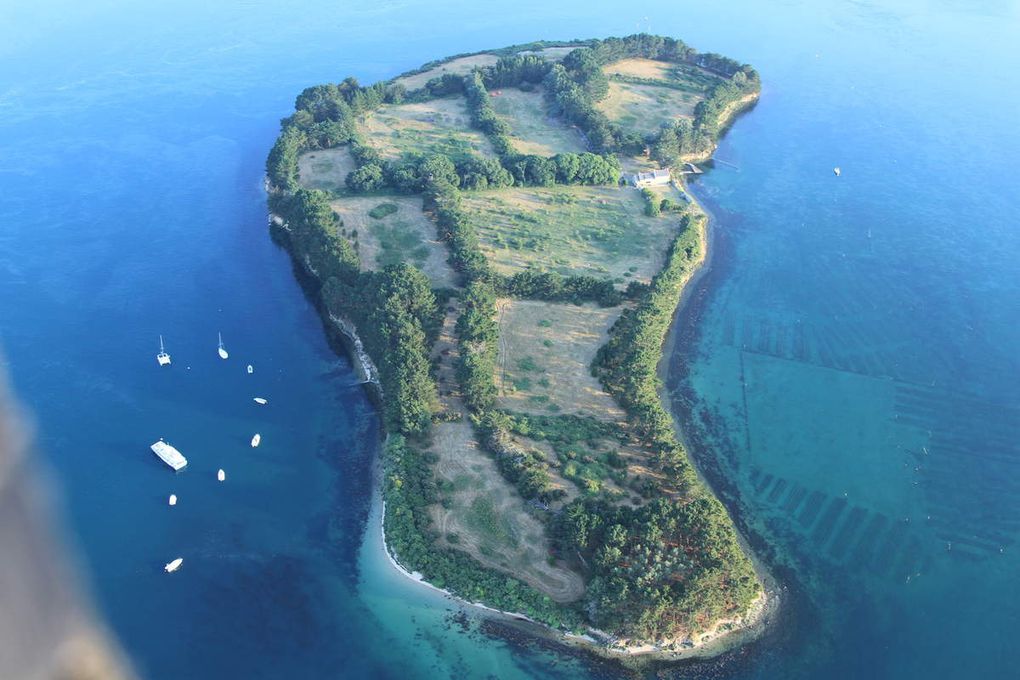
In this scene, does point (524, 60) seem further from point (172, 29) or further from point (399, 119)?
point (172, 29)

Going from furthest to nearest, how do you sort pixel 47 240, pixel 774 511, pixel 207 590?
pixel 47 240 < pixel 774 511 < pixel 207 590

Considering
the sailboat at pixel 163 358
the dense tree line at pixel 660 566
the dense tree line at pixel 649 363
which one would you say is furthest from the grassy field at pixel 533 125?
the dense tree line at pixel 660 566

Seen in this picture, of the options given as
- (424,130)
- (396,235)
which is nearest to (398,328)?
(396,235)

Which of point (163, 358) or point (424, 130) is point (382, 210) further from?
point (163, 358)

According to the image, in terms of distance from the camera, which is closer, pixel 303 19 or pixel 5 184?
pixel 5 184

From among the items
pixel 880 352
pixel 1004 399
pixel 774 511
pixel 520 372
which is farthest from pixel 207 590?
pixel 1004 399

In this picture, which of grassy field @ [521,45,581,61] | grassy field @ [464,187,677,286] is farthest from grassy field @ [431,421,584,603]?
grassy field @ [521,45,581,61]
